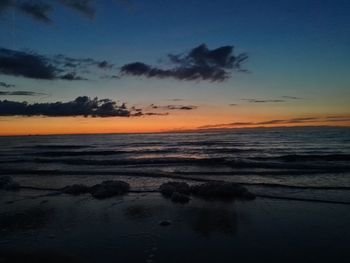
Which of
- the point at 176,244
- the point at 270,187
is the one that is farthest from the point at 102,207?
the point at 270,187

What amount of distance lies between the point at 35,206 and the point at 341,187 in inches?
511

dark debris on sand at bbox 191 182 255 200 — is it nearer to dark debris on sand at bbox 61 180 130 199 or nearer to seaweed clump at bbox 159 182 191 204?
seaweed clump at bbox 159 182 191 204

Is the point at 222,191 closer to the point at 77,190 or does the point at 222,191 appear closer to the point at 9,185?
the point at 77,190

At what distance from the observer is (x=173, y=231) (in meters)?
9.42

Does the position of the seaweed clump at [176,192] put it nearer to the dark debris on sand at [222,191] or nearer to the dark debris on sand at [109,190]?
the dark debris on sand at [222,191]

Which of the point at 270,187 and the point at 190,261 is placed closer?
the point at 190,261

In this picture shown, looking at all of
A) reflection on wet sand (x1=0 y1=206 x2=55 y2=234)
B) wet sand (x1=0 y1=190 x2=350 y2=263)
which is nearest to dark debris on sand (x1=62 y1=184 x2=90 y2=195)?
wet sand (x1=0 y1=190 x2=350 y2=263)

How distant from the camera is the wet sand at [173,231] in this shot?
25.0ft

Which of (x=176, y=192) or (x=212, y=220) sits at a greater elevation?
(x=176, y=192)

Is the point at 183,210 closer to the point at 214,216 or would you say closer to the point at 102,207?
the point at 214,216

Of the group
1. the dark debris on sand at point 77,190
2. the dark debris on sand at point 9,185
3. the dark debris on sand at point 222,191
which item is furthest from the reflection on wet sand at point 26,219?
the dark debris on sand at point 222,191

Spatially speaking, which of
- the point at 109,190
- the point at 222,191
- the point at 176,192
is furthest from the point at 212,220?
the point at 109,190

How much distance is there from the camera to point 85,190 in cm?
1573

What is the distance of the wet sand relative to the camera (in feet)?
25.0
